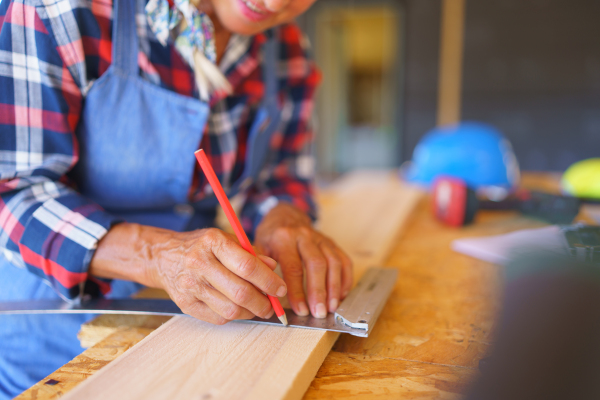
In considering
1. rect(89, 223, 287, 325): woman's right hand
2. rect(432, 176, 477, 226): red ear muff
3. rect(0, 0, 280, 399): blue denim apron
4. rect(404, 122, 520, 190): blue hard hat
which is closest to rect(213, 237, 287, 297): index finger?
rect(89, 223, 287, 325): woman's right hand

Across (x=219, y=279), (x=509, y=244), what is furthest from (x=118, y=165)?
(x=509, y=244)

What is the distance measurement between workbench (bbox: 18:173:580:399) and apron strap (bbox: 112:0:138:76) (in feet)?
1.39

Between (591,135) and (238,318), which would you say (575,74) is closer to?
(591,135)

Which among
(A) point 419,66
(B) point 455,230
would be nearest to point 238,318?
(B) point 455,230

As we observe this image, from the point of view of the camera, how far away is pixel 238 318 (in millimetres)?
559

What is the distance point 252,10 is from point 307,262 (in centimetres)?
43

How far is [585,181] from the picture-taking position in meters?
1.35

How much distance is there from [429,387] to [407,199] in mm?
1027

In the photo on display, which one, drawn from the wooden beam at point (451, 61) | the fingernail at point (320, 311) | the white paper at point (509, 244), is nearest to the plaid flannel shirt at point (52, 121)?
the fingernail at point (320, 311)

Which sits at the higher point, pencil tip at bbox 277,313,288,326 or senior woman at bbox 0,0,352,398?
senior woman at bbox 0,0,352,398

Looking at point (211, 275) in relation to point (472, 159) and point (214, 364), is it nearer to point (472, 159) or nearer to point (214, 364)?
point (214, 364)

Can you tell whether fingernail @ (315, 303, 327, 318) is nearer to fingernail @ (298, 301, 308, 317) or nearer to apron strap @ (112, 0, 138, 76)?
fingernail @ (298, 301, 308, 317)

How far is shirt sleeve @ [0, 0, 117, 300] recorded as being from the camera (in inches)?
25.2

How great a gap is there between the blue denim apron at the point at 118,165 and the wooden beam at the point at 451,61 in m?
4.22
